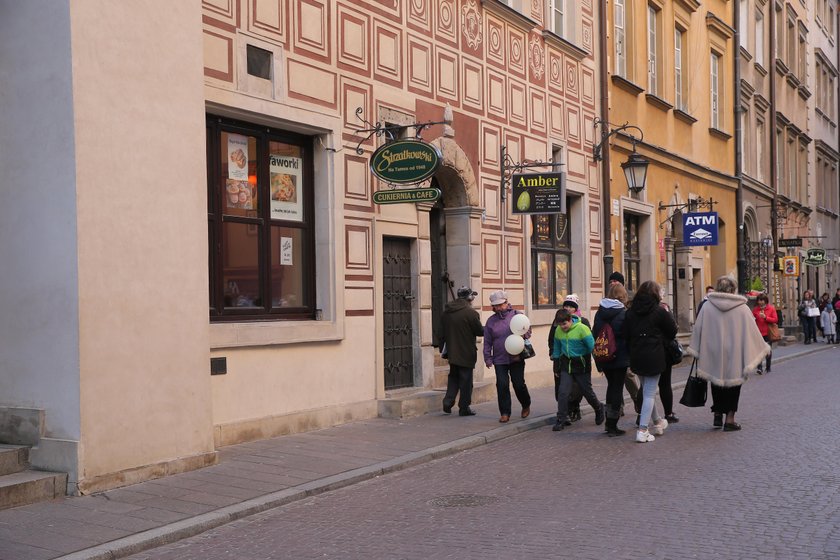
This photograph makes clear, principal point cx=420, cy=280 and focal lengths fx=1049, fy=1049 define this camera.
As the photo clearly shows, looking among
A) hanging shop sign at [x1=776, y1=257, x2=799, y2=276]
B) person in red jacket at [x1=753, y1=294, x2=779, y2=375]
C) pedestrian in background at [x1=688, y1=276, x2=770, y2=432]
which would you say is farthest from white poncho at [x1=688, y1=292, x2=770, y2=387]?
hanging shop sign at [x1=776, y1=257, x2=799, y2=276]

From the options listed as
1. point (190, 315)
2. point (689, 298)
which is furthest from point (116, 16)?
point (689, 298)

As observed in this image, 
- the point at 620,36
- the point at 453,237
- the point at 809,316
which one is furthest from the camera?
the point at 809,316

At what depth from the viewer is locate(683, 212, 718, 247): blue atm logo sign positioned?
24625 millimetres

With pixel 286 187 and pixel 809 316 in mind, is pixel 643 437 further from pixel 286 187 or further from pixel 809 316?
pixel 809 316

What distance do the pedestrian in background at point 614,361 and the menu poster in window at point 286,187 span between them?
3.87 meters

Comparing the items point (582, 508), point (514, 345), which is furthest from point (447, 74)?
point (582, 508)

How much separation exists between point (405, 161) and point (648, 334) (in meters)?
3.53

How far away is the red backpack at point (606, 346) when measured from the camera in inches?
486

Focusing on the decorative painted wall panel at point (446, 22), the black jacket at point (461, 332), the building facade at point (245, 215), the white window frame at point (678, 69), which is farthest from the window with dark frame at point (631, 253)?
the black jacket at point (461, 332)

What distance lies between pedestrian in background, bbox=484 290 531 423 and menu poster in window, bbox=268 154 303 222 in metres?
2.76

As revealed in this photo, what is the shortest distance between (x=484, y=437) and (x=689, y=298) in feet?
53.9

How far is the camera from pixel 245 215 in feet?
39.4

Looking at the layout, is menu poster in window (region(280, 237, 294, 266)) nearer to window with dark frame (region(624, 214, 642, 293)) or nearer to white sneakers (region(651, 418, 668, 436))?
white sneakers (region(651, 418, 668, 436))

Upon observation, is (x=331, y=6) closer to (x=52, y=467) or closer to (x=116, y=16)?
(x=116, y=16)
